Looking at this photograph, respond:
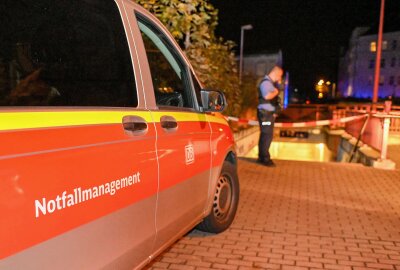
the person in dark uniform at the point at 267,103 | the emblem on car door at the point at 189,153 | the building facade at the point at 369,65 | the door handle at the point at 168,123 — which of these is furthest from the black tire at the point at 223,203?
the building facade at the point at 369,65

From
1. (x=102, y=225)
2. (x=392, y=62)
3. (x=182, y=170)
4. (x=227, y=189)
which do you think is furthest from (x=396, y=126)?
(x=392, y=62)

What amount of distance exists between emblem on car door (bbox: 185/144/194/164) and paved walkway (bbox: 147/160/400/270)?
100cm

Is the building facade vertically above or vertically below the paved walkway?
above

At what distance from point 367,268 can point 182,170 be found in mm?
1923

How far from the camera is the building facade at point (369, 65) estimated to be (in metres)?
61.8

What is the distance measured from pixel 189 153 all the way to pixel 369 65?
68455mm

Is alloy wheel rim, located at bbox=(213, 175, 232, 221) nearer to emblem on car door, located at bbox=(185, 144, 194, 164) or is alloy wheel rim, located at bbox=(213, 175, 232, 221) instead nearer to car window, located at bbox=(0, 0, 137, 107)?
emblem on car door, located at bbox=(185, 144, 194, 164)

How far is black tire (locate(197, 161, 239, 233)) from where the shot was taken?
4.23m

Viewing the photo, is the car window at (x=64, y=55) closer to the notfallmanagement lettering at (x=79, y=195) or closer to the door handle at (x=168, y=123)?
the door handle at (x=168, y=123)

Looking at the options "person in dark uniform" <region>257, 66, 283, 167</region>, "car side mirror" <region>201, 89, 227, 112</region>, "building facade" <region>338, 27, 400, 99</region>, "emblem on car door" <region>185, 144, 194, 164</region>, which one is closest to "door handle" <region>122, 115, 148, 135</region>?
"emblem on car door" <region>185, 144, 194, 164</region>

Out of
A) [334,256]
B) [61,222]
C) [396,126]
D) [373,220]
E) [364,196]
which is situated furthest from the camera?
[396,126]

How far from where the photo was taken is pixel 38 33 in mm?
2170

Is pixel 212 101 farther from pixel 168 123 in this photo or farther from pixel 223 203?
pixel 223 203

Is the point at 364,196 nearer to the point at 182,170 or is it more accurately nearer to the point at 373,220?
the point at 373,220
